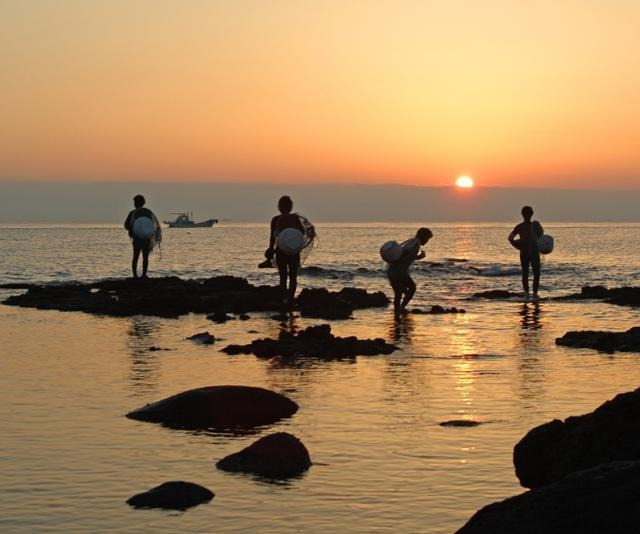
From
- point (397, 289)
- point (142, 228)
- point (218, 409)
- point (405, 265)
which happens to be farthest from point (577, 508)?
point (142, 228)

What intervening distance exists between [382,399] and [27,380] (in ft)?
13.6

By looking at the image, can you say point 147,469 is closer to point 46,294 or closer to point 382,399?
point 382,399

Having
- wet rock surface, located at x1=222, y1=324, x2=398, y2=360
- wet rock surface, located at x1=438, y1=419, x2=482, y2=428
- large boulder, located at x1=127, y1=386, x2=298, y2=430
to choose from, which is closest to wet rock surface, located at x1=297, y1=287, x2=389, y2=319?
wet rock surface, located at x1=222, y1=324, x2=398, y2=360

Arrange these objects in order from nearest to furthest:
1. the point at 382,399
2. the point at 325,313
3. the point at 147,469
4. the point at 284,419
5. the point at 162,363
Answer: the point at 147,469, the point at 284,419, the point at 382,399, the point at 162,363, the point at 325,313

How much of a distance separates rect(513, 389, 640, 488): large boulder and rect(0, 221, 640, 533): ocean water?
1.31ft

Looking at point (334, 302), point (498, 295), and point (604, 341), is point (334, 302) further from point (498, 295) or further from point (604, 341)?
point (604, 341)

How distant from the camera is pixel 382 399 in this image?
11492 millimetres

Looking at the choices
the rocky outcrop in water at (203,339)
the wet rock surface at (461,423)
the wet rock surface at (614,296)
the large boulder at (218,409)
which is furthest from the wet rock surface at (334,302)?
the wet rock surface at (461,423)

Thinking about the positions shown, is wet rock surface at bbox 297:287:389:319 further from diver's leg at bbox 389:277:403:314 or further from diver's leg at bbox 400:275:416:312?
diver's leg at bbox 400:275:416:312

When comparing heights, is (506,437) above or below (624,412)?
below

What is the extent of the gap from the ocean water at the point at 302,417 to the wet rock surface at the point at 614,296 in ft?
15.9

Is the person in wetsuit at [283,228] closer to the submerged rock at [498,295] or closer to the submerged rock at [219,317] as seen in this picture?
the submerged rock at [219,317]

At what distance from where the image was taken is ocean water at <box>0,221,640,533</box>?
23.9ft

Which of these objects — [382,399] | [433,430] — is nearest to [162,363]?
[382,399]
